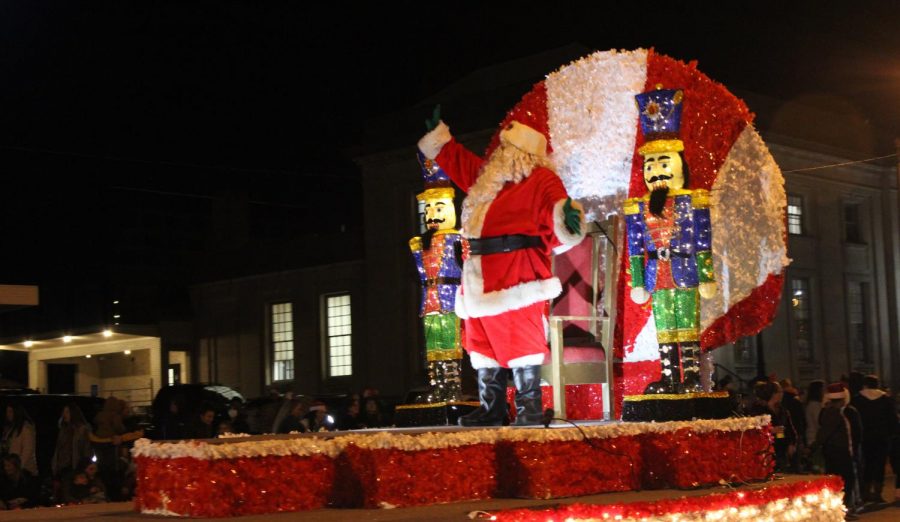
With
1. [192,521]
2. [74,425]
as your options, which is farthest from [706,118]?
[74,425]

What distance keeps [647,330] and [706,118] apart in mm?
1780

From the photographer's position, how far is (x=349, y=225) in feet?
133

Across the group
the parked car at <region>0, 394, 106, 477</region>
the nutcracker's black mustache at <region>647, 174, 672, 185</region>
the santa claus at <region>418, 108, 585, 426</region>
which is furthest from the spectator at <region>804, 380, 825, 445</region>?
the parked car at <region>0, 394, 106, 477</region>

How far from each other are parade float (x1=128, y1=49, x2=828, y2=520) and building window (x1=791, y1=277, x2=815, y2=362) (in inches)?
917

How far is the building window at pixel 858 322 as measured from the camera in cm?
3347

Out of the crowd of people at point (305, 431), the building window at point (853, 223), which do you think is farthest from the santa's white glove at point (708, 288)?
the building window at point (853, 223)

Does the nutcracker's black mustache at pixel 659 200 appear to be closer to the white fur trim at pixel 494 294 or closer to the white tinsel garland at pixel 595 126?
the white fur trim at pixel 494 294

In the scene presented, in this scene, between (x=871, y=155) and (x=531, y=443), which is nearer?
(x=531, y=443)

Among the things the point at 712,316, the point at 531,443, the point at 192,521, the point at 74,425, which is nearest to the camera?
the point at 192,521

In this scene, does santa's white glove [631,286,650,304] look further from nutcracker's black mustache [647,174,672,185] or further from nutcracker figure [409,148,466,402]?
nutcracker figure [409,148,466,402]

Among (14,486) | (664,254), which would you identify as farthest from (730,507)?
(14,486)

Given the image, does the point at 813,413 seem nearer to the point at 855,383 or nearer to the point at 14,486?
the point at 855,383

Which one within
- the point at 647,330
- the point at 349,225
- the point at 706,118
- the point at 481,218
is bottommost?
the point at 647,330

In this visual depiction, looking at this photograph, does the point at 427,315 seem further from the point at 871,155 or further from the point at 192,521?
the point at 871,155
